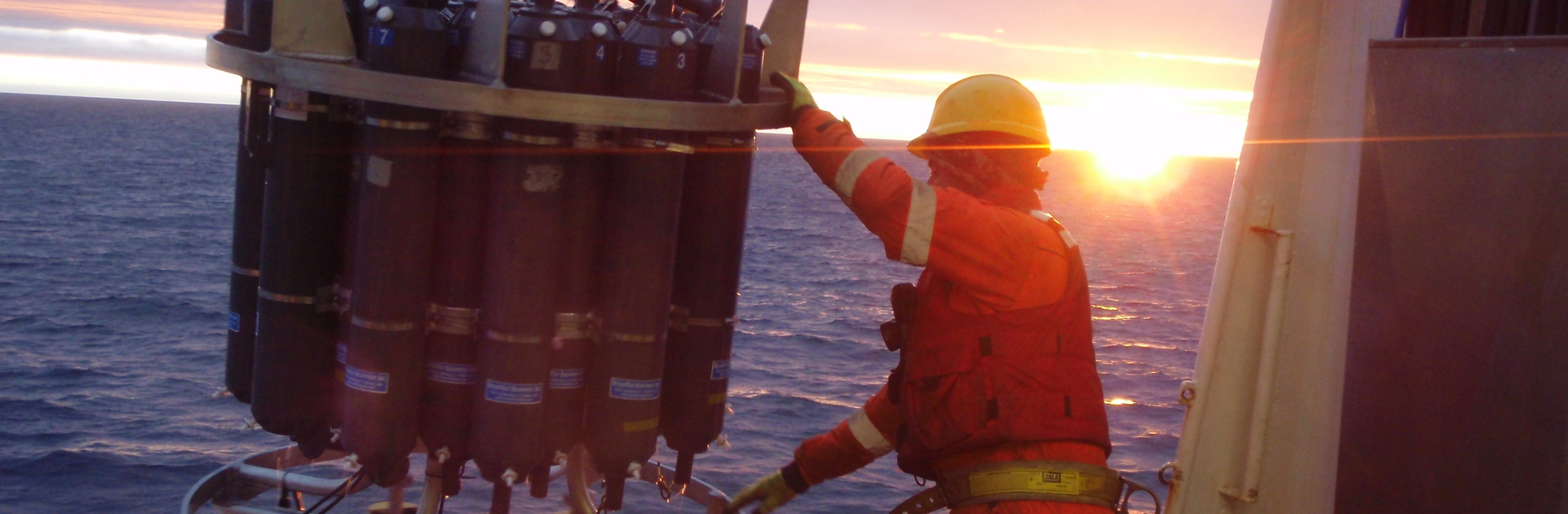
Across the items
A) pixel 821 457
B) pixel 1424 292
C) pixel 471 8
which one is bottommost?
pixel 821 457

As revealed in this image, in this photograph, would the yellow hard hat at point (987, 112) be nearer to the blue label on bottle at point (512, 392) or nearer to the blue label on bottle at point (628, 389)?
the blue label on bottle at point (628, 389)

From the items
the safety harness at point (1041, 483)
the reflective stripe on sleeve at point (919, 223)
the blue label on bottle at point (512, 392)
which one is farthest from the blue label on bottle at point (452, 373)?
the safety harness at point (1041, 483)

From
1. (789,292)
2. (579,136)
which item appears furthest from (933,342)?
(789,292)

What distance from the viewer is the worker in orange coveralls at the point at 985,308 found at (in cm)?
404

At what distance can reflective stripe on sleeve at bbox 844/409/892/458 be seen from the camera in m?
5.00

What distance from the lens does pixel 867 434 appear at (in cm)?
501

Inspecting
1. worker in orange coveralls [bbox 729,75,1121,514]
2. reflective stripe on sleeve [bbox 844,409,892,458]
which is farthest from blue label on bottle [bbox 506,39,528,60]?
reflective stripe on sleeve [bbox 844,409,892,458]

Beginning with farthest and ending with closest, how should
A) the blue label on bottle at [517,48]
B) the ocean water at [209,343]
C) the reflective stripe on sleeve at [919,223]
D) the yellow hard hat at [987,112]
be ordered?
1. the ocean water at [209,343]
2. the yellow hard hat at [987,112]
3. the blue label on bottle at [517,48]
4. the reflective stripe on sleeve at [919,223]

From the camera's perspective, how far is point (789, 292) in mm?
45219

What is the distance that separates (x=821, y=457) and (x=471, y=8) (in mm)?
2092

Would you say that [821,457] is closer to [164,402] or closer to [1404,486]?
[1404,486]

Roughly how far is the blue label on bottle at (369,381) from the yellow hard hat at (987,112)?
196 centimetres

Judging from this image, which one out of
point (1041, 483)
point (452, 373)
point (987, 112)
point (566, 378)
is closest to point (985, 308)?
point (1041, 483)

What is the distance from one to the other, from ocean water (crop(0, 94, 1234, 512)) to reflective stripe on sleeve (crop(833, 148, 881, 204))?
13.1 ft
